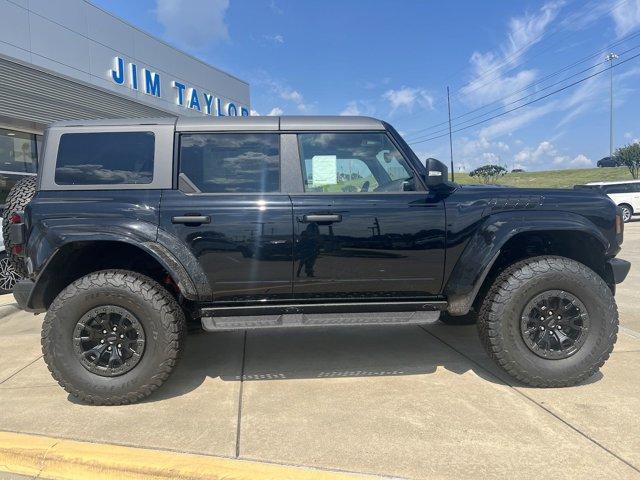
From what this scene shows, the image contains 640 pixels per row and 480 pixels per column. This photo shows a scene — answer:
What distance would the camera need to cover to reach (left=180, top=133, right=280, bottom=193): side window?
3283 millimetres

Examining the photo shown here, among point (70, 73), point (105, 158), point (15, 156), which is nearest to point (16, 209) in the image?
point (105, 158)

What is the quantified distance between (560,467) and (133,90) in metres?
14.8

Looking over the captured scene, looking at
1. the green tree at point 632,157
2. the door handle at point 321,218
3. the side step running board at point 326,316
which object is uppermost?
the green tree at point 632,157

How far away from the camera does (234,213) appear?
10.3 feet

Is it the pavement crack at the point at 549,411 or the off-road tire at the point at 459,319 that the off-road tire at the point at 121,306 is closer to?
the pavement crack at the point at 549,411

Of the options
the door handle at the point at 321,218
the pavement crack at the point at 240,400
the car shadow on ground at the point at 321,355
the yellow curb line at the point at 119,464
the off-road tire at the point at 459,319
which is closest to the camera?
the yellow curb line at the point at 119,464

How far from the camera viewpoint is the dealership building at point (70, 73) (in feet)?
32.2

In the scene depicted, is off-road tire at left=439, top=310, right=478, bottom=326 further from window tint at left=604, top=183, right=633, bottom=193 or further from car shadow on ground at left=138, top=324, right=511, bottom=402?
window tint at left=604, top=183, right=633, bottom=193

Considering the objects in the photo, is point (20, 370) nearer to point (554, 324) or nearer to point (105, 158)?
point (105, 158)

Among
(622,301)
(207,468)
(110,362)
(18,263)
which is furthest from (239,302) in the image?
(622,301)

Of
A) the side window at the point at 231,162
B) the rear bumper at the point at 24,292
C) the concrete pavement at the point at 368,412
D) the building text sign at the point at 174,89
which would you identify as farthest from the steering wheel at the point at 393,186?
the building text sign at the point at 174,89

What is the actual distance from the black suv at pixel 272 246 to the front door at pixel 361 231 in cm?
1

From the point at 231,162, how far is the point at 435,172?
4.85 feet

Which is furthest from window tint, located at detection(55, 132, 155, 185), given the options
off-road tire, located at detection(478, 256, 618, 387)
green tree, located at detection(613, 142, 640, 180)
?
green tree, located at detection(613, 142, 640, 180)
